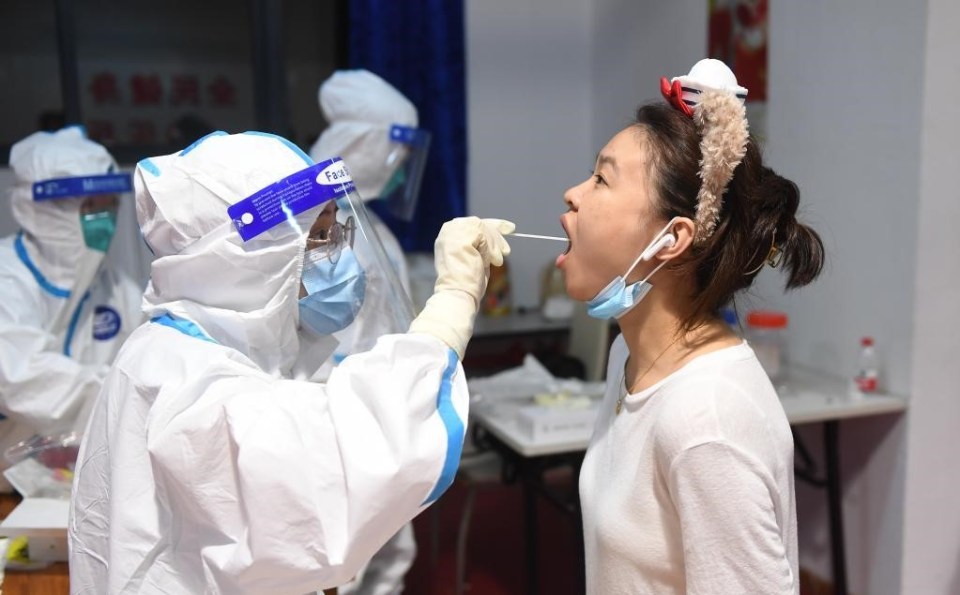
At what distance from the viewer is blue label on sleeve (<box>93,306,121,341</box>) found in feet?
7.73

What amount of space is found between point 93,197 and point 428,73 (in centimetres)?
176

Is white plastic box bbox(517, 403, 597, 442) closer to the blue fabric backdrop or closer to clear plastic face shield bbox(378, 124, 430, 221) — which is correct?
clear plastic face shield bbox(378, 124, 430, 221)

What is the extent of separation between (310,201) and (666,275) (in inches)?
21.3

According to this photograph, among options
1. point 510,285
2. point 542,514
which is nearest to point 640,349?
point 542,514

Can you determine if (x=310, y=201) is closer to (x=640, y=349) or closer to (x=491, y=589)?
(x=640, y=349)

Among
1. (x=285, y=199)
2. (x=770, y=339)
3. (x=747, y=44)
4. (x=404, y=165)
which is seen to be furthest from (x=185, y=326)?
(x=747, y=44)

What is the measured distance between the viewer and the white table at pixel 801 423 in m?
2.27

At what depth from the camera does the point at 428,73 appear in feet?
12.0

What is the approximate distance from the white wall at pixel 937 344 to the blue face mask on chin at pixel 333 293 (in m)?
1.71

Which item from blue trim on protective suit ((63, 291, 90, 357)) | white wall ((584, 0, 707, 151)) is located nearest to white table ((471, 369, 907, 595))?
blue trim on protective suit ((63, 291, 90, 357))

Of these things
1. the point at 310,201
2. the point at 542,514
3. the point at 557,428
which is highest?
the point at 310,201

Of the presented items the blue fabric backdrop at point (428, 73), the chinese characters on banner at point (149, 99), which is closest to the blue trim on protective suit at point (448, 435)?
the blue fabric backdrop at point (428, 73)

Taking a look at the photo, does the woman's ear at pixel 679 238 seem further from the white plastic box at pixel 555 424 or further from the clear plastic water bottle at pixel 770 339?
the clear plastic water bottle at pixel 770 339

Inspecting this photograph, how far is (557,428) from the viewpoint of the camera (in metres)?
2.28
